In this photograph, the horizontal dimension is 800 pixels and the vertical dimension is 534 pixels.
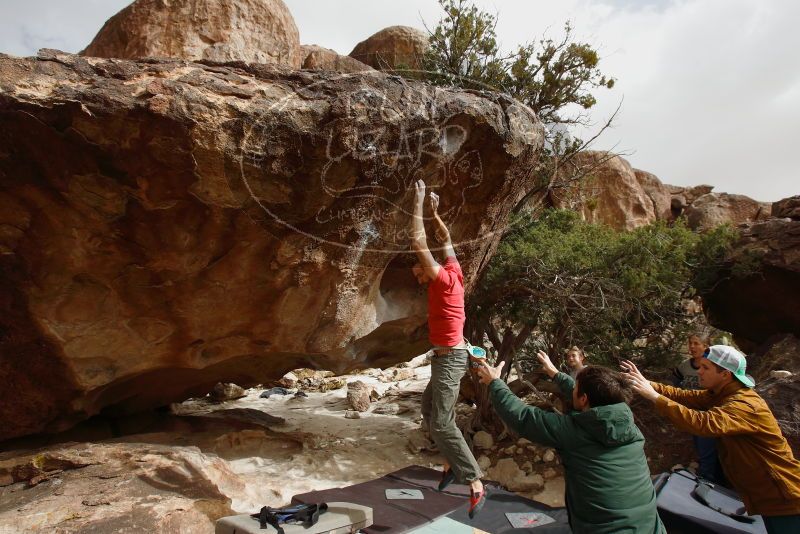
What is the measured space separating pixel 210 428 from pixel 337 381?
4462 millimetres

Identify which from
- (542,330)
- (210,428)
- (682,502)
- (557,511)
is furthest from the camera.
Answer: (542,330)

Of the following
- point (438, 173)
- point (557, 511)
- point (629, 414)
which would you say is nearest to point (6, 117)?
point (438, 173)

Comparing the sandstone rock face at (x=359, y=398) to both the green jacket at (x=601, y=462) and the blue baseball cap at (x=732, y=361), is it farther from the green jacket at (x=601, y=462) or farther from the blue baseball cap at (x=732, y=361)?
the green jacket at (x=601, y=462)

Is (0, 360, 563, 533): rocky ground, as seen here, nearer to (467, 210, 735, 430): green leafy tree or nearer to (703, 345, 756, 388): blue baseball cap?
(467, 210, 735, 430): green leafy tree

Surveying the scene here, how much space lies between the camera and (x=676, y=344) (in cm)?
747

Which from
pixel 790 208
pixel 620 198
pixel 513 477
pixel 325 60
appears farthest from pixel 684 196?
pixel 513 477

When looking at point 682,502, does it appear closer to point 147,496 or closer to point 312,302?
point 312,302

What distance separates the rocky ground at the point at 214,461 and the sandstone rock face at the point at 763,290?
4.22 metres

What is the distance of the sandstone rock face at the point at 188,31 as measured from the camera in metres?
6.78

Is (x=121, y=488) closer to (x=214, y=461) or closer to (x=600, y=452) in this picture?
(x=214, y=461)

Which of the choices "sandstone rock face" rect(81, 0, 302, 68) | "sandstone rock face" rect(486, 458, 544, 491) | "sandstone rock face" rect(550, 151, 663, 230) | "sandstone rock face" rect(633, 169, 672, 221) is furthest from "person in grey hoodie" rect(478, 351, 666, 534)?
"sandstone rock face" rect(633, 169, 672, 221)

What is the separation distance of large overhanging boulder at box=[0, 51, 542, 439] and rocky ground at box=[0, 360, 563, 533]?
72cm

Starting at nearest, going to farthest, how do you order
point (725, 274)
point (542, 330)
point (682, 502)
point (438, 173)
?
1. point (682, 502)
2. point (438, 173)
3. point (542, 330)
4. point (725, 274)

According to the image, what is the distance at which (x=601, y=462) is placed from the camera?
2.38m
